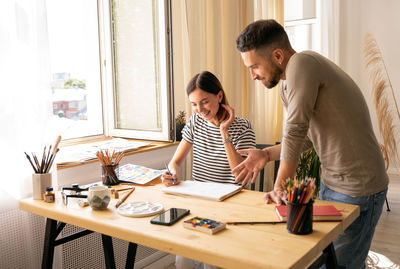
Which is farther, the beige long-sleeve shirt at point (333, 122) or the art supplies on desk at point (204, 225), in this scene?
the beige long-sleeve shirt at point (333, 122)

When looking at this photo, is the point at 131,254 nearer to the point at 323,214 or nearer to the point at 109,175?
the point at 109,175

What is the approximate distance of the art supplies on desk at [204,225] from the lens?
51.4 inches

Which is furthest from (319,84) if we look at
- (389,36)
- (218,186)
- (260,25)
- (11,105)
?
(389,36)

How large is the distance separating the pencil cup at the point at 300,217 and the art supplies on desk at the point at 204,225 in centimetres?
22

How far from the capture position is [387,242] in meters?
3.18

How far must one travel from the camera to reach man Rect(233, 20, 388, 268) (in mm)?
1498

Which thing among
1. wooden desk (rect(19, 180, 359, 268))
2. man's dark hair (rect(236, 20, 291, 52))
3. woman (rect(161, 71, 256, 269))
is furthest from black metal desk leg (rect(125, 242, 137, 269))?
man's dark hair (rect(236, 20, 291, 52))

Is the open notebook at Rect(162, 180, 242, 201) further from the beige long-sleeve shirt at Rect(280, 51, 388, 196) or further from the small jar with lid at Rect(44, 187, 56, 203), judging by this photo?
the small jar with lid at Rect(44, 187, 56, 203)

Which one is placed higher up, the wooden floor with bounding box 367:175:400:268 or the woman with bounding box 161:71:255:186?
the woman with bounding box 161:71:255:186

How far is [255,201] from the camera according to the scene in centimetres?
166

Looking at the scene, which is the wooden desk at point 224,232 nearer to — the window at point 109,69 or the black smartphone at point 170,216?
the black smartphone at point 170,216

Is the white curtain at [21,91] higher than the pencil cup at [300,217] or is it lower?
higher

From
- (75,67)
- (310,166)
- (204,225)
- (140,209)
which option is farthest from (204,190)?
(75,67)

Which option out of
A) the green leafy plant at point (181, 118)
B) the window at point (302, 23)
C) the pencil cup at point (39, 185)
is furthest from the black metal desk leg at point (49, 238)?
the window at point (302, 23)
